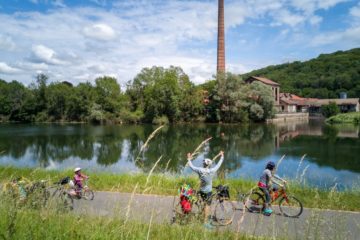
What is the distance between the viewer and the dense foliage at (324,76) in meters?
99.9

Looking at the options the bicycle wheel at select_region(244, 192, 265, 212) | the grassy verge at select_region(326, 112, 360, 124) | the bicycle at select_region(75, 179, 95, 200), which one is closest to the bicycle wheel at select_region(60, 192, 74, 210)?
the bicycle at select_region(75, 179, 95, 200)

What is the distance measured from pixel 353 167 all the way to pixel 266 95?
136 ft

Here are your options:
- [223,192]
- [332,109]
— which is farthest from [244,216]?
[332,109]

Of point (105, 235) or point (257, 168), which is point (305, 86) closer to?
point (257, 168)

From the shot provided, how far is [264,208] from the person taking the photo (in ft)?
24.0

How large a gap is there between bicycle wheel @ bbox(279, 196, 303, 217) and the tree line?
167 ft

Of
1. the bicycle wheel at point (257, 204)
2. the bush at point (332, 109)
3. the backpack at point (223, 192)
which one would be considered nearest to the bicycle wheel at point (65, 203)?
the backpack at point (223, 192)

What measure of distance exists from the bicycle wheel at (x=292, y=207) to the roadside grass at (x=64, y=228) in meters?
3.78

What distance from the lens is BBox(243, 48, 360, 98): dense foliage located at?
9988 cm

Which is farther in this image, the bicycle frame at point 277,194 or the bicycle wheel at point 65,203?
the bicycle frame at point 277,194

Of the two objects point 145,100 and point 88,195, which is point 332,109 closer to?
point 145,100

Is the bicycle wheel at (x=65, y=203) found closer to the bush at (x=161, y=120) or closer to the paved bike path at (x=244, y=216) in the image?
the paved bike path at (x=244, y=216)

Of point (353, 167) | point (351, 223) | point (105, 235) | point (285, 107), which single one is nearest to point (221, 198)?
point (351, 223)

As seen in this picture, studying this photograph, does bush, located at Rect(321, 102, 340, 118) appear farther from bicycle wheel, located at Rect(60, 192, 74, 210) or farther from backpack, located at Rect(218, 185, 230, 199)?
bicycle wheel, located at Rect(60, 192, 74, 210)
